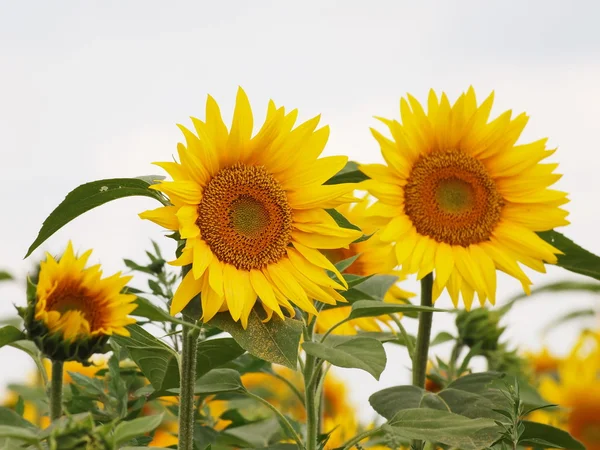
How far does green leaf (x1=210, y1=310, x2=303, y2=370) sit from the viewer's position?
1.25 m

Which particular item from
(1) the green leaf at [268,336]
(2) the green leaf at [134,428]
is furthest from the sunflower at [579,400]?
(2) the green leaf at [134,428]

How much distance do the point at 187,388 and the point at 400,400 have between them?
→ 1.33 feet

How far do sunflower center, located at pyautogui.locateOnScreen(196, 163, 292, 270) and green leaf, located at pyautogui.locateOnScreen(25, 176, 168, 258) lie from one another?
9 centimetres

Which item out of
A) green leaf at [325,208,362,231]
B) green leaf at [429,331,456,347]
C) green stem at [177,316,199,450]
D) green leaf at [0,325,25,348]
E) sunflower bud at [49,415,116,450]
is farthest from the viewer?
green leaf at [429,331,456,347]

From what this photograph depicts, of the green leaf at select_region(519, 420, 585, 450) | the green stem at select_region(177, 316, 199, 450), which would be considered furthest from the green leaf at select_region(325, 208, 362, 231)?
the green leaf at select_region(519, 420, 585, 450)

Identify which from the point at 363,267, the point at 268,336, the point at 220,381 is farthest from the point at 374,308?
the point at 363,267

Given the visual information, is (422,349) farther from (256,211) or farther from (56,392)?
(56,392)

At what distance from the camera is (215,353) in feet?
4.73

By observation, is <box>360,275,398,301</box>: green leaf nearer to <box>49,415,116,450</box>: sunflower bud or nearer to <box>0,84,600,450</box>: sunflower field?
<box>0,84,600,450</box>: sunflower field

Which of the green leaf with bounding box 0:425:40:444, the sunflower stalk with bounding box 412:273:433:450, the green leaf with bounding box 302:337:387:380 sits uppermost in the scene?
the sunflower stalk with bounding box 412:273:433:450

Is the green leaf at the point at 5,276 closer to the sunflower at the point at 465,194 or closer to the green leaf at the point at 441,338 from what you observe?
the sunflower at the point at 465,194

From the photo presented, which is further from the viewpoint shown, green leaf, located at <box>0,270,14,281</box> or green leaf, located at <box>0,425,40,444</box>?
green leaf, located at <box>0,270,14,281</box>

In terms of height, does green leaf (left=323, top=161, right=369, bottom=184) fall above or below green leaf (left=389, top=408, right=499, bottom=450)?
above

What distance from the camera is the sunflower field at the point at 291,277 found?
1325 millimetres
